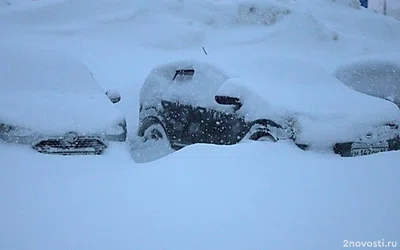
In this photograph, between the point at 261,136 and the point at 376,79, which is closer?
the point at 261,136

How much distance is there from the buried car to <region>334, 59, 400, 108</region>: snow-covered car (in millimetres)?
988

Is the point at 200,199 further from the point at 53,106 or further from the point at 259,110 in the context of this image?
the point at 53,106

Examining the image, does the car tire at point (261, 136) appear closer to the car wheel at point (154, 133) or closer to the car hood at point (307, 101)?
the car hood at point (307, 101)

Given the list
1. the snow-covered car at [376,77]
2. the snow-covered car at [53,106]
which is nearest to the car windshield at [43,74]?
the snow-covered car at [53,106]

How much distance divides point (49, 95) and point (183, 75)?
203 centimetres

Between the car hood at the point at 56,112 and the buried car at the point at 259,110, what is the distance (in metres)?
1.22

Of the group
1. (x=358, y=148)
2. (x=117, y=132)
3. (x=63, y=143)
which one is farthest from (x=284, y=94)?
(x=63, y=143)

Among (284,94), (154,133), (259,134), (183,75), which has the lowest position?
(154,133)

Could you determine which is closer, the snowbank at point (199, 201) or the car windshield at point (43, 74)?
the snowbank at point (199, 201)

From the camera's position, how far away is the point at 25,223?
2557 mm

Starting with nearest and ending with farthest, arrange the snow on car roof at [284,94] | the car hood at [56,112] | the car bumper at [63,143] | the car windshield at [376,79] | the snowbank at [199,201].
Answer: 1. the snowbank at [199,201]
2. the car bumper at [63,143]
3. the car hood at [56,112]
4. the snow on car roof at [284,94]
5. the car windshield at [376,79]

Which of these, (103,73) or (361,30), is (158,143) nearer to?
(103,73)

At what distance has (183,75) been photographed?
6293 mm

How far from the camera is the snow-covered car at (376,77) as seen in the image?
656 cm
